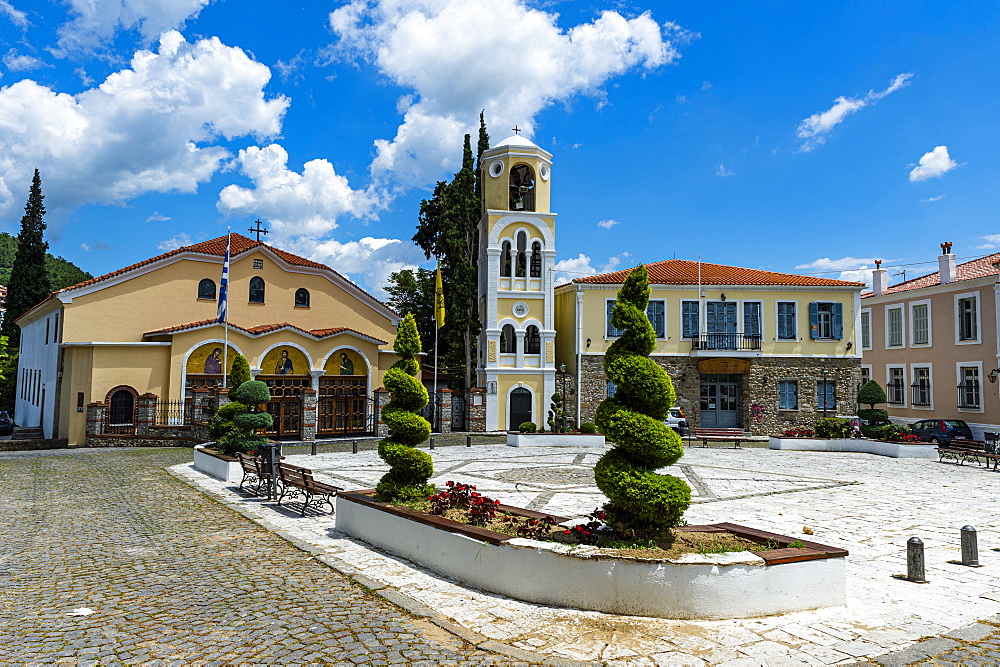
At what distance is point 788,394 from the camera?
109 ft

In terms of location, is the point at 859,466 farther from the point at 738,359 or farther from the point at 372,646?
the point at 372,646

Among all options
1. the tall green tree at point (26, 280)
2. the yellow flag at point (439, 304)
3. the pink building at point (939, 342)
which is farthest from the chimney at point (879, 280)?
the tall green tree at point (26, 280)

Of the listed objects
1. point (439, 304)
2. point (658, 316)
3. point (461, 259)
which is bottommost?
point (658, 316)

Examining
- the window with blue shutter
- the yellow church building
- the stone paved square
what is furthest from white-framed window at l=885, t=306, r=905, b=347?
the yellow church building

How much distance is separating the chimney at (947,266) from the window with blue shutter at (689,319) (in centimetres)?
1139

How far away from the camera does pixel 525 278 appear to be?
3344cm

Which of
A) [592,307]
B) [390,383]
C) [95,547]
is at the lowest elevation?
[95,547]

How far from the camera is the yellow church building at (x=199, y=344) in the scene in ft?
89.2

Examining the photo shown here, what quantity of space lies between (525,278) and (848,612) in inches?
1073

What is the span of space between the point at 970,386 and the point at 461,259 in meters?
25.2

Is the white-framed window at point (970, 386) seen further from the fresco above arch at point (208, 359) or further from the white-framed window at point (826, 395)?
the fresco above arch at point (208, 359)

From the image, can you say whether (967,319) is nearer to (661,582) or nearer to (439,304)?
(439,304)

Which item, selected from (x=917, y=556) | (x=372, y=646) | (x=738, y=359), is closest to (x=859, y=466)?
(x=738, y=359)

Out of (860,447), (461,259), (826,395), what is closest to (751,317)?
(826,395)
